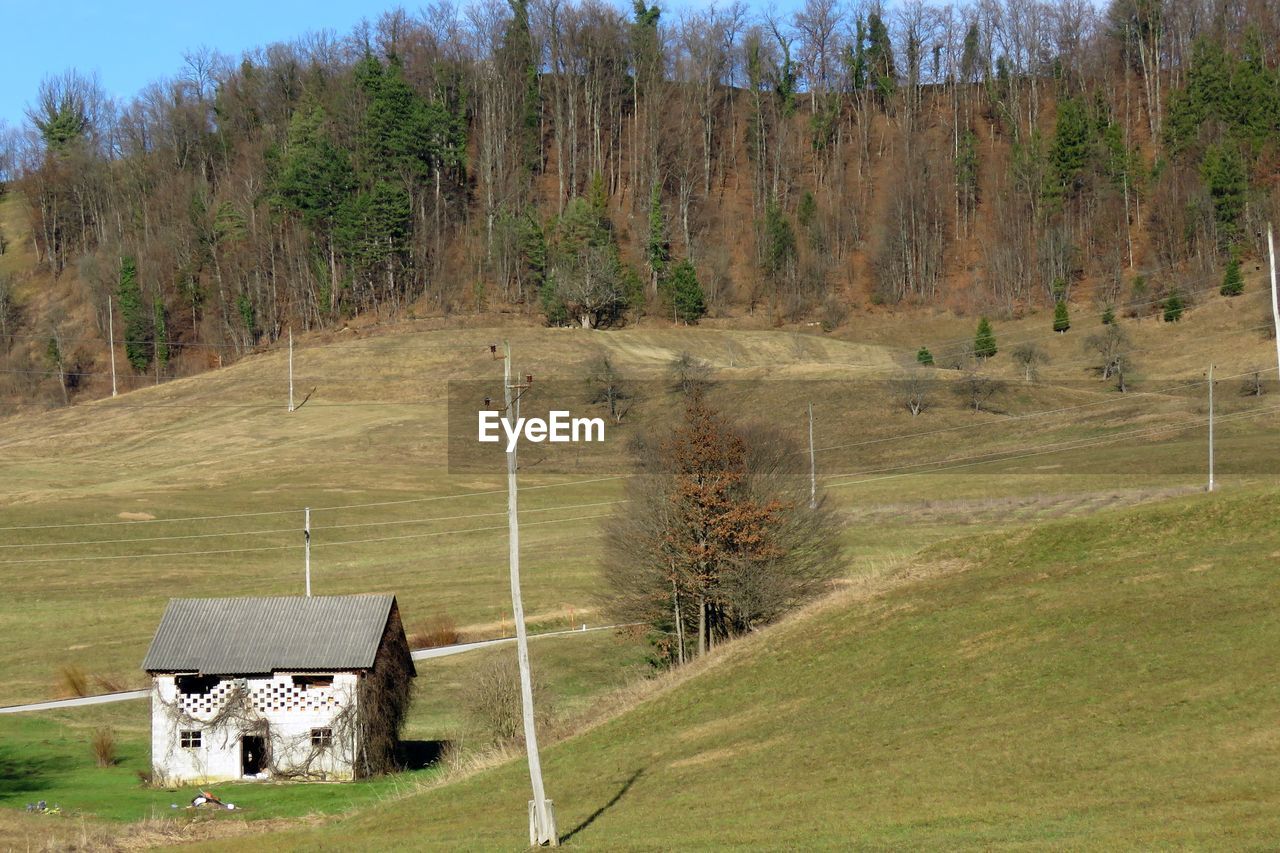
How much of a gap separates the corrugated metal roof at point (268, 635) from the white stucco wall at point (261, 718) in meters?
0.59

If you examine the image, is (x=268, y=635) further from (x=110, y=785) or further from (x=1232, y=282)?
(x=1232, y=282)

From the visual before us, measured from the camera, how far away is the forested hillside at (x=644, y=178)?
5787 inches

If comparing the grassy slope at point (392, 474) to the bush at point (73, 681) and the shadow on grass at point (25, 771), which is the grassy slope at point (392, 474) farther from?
the shadow on grass at point (25, 771)

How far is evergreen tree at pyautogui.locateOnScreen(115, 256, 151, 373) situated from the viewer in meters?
146

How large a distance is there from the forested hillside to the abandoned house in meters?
94.3

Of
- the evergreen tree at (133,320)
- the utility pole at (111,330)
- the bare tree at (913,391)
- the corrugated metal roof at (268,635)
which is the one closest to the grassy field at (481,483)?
the bare tree at (913,391)

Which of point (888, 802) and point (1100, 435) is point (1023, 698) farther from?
point (1100, 435)

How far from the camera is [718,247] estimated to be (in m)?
158

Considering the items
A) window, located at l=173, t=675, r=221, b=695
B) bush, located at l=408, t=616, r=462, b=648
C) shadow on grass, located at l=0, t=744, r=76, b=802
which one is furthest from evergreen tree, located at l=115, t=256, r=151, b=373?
window, located at l=173, t=675, r=221, b=695

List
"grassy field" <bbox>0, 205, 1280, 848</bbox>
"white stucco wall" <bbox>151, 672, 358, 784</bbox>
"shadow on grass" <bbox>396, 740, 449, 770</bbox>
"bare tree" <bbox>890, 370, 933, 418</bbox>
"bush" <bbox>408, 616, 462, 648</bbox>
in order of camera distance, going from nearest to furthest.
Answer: "white stucco wall" <bbox>151, 672, 358, 784</bbox>
"shadow on grass" <bbox>396, 740, 449, 770</bbox>
"grassy field" <bbox>0, 205, 1280, 848</bbox>
"bush" <bbox>408, 616, 462, 648</bbox>
"bare tree" <bbox>890, 370, 933, 418</bbox>

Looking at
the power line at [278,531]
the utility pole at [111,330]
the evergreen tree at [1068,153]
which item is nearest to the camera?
the power line at [278,531]

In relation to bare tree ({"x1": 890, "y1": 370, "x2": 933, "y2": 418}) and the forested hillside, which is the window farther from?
the forested hillside

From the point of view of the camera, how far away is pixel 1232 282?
12262 cm

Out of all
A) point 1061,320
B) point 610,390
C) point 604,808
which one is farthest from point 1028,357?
point 604,808
